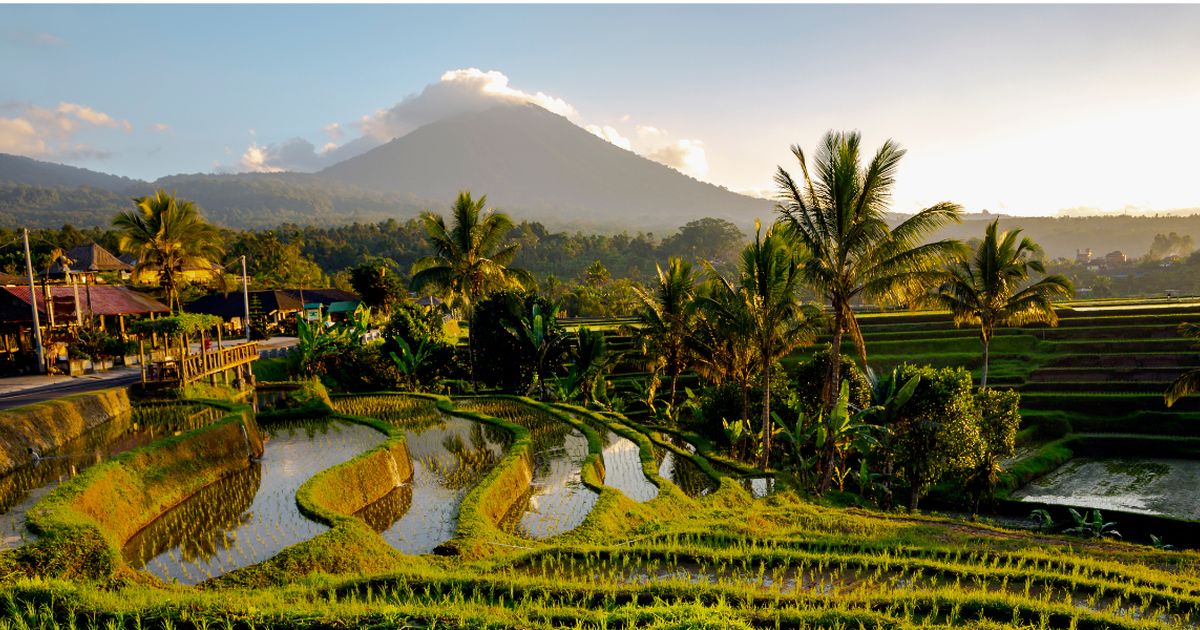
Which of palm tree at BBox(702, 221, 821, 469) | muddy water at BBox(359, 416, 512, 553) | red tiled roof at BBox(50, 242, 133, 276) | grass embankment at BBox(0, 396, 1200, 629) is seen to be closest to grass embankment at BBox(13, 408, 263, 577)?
grass embankment at BBox(0, 396, 1200, 629)

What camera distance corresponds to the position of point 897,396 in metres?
13.9

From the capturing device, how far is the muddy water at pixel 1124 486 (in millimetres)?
14648

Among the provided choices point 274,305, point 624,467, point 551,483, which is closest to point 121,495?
point 551,483

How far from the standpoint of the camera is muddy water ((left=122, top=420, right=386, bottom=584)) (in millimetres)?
8133

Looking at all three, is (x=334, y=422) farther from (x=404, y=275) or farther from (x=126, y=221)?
(x=404, y=275)

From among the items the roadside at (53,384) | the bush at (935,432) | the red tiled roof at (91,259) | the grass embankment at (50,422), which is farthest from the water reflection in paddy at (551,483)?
the red tiled roof at (91,259)

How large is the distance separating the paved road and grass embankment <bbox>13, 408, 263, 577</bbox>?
599cm

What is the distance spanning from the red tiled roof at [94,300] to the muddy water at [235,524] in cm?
1710

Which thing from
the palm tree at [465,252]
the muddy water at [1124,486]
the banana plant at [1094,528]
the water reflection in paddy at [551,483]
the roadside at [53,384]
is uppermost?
the palm tree at [465,252]

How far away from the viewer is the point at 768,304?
14.1m

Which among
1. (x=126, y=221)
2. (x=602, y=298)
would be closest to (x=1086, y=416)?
(x=126, y=221)

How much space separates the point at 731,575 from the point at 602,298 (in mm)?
52125

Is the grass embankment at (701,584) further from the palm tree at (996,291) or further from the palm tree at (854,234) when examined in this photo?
the palm tree at (996,291)

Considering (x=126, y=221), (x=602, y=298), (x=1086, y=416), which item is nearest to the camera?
(x=1086, y=416)
